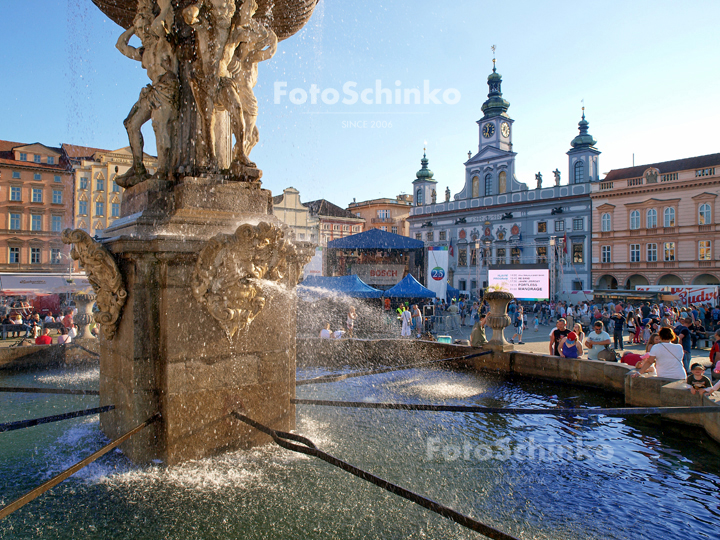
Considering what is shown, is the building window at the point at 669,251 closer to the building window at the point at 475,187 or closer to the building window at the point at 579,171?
the building window at the point at 579,171

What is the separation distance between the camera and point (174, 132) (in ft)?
15.5

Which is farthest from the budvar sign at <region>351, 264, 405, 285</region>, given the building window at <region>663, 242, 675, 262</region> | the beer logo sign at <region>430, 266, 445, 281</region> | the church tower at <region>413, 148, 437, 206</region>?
the church tower at <region>413, 148, 437, 206</region>

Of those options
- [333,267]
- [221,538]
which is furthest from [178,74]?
[333,267]

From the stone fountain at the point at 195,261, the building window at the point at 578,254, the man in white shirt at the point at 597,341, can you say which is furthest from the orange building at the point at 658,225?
the stone fountain at the point at 195,261

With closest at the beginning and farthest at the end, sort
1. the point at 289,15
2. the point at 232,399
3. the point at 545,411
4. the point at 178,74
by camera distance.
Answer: the point at 545,411
the point at 232,399
the point at 178,74
the point at 289,15

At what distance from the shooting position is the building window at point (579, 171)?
55719 mm

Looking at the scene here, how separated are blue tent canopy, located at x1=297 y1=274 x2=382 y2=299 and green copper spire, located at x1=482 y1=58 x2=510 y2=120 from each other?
47.0 m

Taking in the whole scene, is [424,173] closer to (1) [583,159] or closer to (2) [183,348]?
(1) [583,159]

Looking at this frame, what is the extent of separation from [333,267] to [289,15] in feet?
112

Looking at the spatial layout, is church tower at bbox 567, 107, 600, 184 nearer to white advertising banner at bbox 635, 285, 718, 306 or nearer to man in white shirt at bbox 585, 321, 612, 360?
white advertising banner at bbox 635, 285, 718, 306

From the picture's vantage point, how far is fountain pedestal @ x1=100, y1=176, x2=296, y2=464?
3.81 metres

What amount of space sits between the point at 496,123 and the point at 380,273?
35.0m

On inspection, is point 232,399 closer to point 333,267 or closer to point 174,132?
point 174,132

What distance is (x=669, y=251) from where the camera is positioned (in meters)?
46.7
